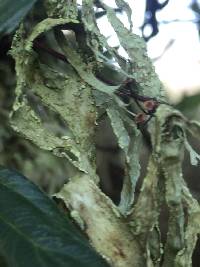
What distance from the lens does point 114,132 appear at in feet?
1.29

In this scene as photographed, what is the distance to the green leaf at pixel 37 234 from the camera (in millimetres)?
338

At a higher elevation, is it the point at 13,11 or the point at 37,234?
the point at 13,11

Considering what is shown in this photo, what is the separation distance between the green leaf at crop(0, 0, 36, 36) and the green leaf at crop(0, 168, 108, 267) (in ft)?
0.35

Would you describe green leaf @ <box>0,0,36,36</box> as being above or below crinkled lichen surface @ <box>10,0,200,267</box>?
above

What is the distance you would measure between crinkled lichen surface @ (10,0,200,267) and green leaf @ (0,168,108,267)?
1cm

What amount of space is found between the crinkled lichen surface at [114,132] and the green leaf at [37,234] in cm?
1

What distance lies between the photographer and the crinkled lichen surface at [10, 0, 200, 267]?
0.33 meters

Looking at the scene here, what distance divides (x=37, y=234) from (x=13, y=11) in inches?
5.7

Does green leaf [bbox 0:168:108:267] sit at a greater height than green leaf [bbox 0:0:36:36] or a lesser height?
lesser

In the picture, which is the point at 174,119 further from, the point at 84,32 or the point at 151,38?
the point at 151,38

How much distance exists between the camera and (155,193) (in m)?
0.33

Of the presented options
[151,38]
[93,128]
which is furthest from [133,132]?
[151,38]

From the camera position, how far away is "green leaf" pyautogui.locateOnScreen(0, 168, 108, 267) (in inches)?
13.3

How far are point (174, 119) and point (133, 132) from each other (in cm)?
10
